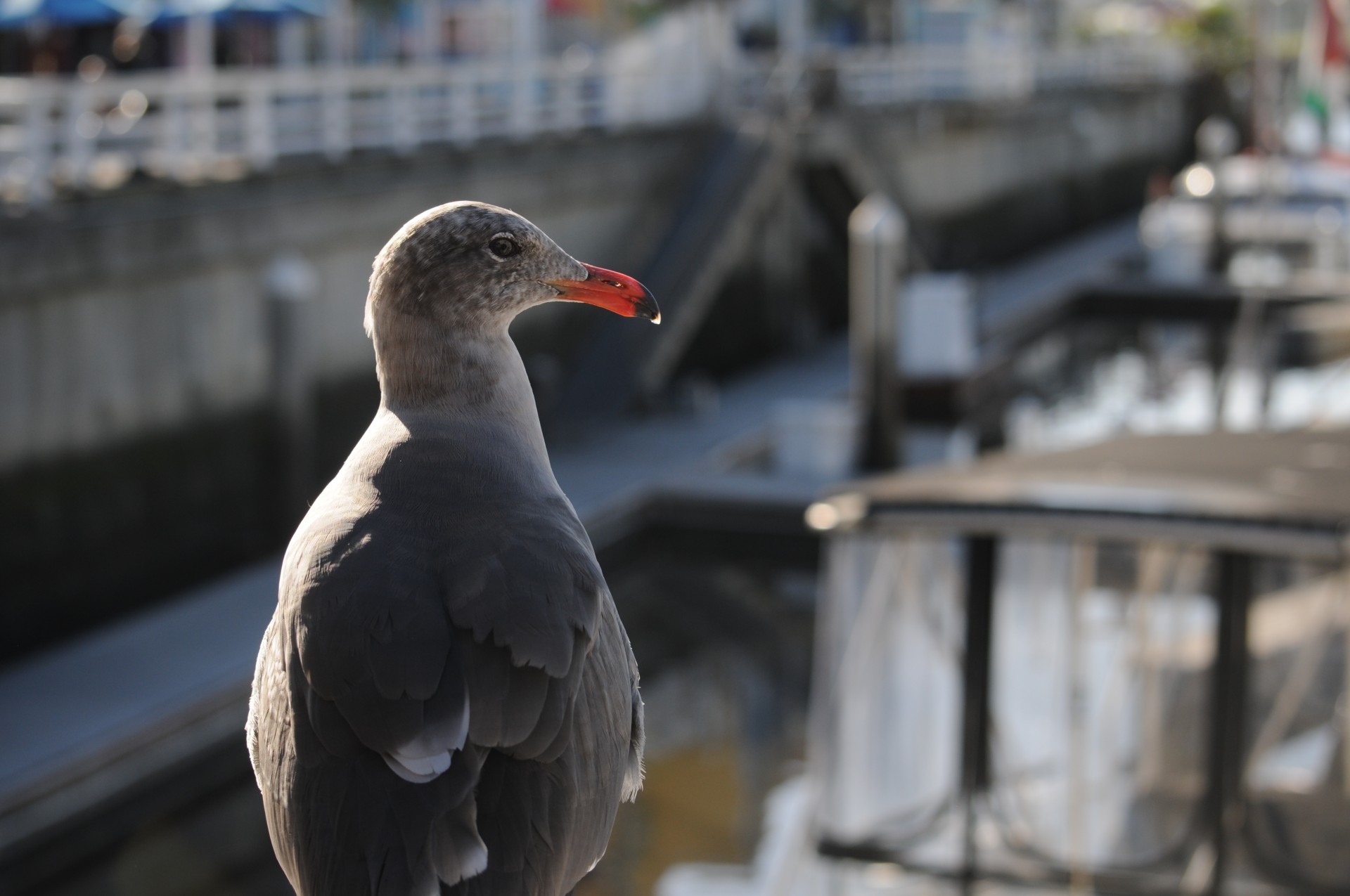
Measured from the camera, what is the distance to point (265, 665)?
92.0 inches

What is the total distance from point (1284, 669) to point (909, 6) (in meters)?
31.2

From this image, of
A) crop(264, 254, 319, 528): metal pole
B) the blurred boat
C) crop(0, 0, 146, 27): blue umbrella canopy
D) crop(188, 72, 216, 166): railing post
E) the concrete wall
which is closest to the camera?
the blurred boat

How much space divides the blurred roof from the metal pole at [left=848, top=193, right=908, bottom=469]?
22.8ft

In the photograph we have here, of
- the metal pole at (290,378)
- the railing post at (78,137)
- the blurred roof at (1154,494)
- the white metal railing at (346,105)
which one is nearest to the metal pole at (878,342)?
the white metal railing at (346,105)

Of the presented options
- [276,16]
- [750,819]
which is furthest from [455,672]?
[276,16]

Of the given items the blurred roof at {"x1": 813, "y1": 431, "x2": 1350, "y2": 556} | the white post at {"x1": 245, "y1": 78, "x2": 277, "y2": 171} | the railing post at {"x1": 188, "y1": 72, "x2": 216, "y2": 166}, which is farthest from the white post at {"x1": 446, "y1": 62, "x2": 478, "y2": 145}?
the blurred roof at {"x1": 813, "y1": 431, "x2": 1350, "y2": 556}

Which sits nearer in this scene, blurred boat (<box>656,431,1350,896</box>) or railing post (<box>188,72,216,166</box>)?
blurred boat (<box>656,431,1350,896</box>)

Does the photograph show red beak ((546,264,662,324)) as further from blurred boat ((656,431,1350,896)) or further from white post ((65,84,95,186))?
white post ((65,84,95,186))

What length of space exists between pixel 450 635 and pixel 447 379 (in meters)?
0.40

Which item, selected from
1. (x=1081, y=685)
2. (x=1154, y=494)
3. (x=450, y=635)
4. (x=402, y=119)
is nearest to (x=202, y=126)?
(x=402, y=119)

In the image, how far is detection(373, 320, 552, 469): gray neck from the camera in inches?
94.1

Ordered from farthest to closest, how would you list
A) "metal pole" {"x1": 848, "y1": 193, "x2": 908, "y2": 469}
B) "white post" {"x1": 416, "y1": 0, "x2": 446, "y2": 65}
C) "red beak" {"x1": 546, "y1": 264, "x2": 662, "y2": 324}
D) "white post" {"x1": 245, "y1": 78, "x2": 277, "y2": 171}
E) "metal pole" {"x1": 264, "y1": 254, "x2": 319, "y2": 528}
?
1. "white post" {"x1": 416, "y1": 0, "x2": 446, "y2": 65}
2. "metal pole" {"x1": 848, "y1": 193, "x2": 908, "y2": 469}
3. "white post" {"x1": 245, "y1": 78, "x2": 277, "y2": 171}
4. "metal pole" {"x1": 264, "y1": 254, "x2": 319, "y2": 528}
5. "red beak" {"x1": 546, "y1": 264, "x2": 662, "y2": 324}

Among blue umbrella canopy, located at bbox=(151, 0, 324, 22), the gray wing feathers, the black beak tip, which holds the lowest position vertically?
the gray wing feathers

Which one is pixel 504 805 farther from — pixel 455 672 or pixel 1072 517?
pixel 1072 517
